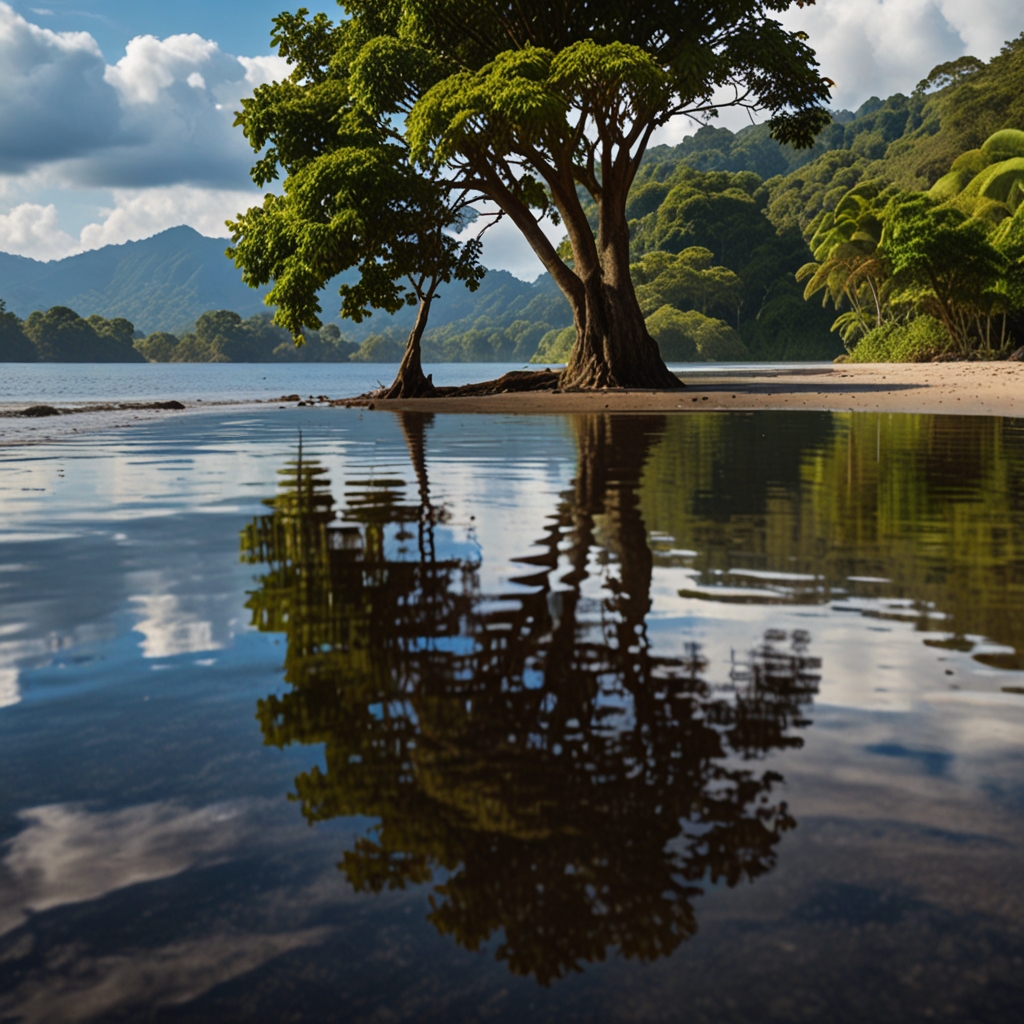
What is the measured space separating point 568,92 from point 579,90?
25 centimetres

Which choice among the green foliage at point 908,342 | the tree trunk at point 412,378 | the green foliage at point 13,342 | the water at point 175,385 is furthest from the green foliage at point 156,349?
the tree trunk at point 412,378

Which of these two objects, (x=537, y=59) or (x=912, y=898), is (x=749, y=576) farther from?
(x=537, y=59)

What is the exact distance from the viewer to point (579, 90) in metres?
22.9

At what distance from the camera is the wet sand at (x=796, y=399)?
21.0m

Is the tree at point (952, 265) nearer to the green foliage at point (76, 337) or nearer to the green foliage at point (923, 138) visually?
the green foliage at point (923, 138)

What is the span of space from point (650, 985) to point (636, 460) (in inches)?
372

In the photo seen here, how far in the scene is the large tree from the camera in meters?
22.0

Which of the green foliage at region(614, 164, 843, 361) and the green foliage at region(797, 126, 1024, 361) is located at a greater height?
the green foliage at region(614, 164, 843, 361)

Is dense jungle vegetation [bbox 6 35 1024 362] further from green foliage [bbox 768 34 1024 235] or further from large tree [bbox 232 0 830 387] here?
large tree [bbox 232 0 830 387]

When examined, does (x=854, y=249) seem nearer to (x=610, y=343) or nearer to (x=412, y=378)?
(x=610, y=343)

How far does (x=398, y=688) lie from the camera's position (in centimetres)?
324

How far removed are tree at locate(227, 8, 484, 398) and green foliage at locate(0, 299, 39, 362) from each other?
136205mm

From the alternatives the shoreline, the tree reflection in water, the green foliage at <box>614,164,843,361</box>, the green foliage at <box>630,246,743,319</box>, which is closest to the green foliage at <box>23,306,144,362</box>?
the green foliage at <box>614,164,843,361</box>

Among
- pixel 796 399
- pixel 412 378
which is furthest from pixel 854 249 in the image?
pixel 796 399
